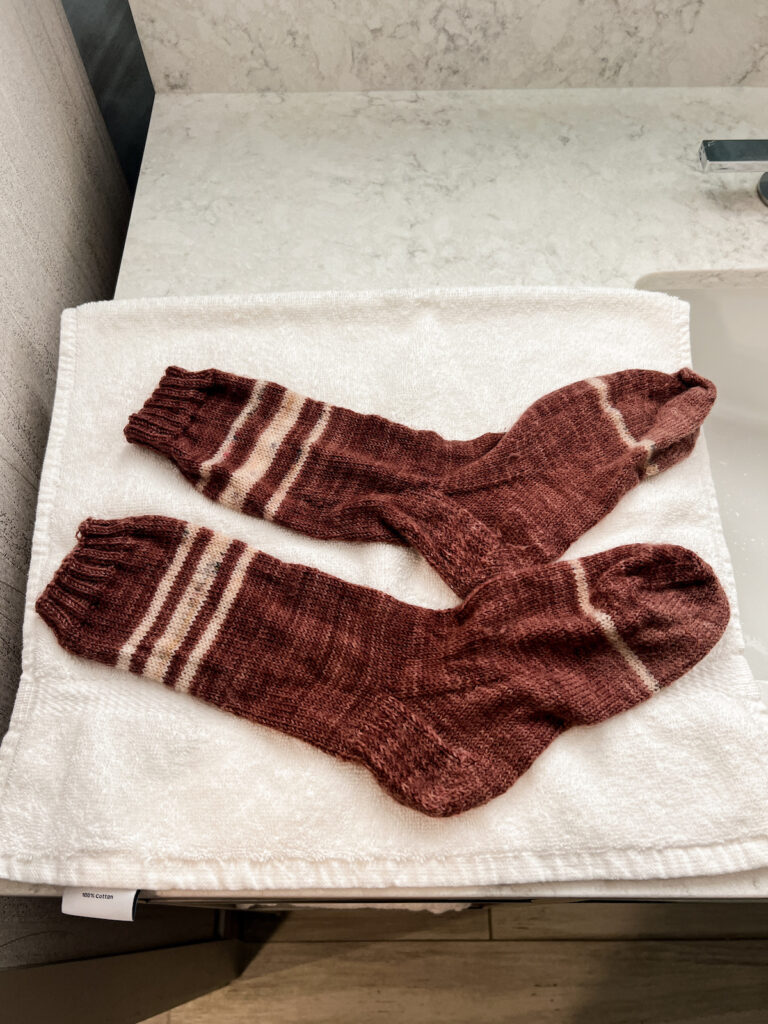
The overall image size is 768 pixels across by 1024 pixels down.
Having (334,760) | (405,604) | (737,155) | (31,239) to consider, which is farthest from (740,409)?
(31,239)

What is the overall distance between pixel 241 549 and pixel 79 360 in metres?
0.29

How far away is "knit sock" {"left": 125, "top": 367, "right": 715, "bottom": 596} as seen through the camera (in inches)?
26.5

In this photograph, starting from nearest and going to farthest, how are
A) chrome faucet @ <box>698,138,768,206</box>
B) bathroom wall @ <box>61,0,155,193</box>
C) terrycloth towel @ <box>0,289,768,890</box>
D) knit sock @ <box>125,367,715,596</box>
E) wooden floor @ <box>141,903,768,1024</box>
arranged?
terrycloth towel @ <box>0,289,768,890</box> → knit sock @ <box>125,367,715,596</box> → chrome faucet @ <box>698,138,768,206</box> → bathroom wall @ <box>61,0,155,193</box> → wooden floor @ <box>141,903,768,1024</box>

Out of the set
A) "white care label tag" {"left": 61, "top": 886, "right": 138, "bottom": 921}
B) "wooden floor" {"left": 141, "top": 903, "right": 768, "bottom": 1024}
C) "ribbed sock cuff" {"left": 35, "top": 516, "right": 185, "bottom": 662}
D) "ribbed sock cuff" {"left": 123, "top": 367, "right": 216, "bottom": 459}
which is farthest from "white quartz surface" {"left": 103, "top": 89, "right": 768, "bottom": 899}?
"wooden floor" {"left": 141, "top": 903, "right": 768, "bottom": 1024}

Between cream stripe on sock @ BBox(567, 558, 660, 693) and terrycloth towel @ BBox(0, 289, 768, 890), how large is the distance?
0.02 metres

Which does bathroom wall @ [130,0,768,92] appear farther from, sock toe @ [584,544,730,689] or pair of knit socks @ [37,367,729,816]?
sock toe @ [584,544,730,689]

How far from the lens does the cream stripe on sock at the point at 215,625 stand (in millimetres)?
623

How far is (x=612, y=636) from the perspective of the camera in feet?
2.05

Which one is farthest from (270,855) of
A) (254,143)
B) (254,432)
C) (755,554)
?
(254,143)

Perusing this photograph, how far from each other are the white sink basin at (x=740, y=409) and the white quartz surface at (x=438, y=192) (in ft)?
0.11

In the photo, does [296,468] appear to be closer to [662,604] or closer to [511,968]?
[662,604]

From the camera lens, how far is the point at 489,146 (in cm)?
90

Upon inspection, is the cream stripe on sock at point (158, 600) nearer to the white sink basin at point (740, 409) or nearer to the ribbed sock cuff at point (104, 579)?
the ribbed sock cuff at point (104, 579)

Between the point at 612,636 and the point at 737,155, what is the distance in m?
0.55
